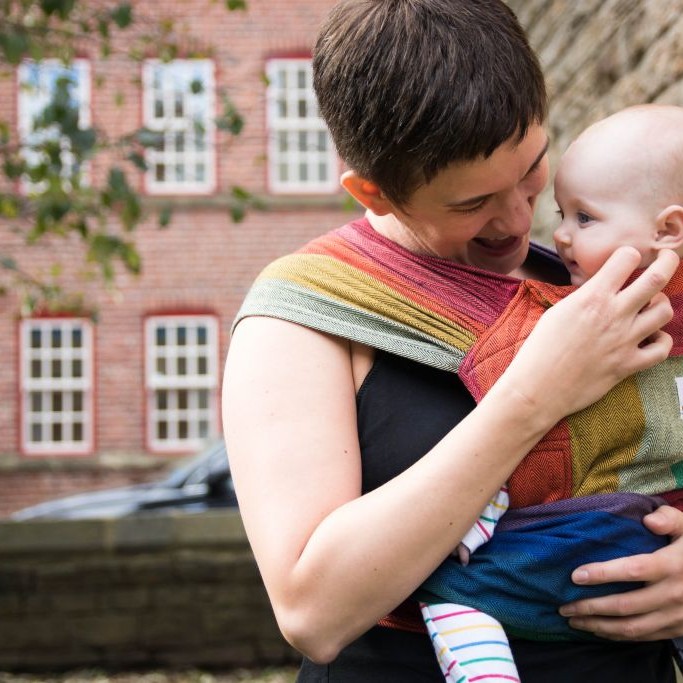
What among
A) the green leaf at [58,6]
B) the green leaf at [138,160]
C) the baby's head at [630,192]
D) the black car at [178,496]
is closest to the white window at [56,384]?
the black car at [178,496]

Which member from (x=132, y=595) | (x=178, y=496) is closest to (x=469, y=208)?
(x=132, y=595)

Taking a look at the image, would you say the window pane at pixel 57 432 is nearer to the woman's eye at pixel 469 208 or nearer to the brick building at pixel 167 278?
the brick building at pixel 167 278

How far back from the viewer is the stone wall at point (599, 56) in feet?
12.6

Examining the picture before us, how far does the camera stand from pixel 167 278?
14930mm

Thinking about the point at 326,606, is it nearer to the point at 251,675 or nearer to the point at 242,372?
the point at 242,372

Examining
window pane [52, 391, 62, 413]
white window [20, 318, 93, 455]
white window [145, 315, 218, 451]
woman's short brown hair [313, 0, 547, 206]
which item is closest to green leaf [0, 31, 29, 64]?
woman's short brown hair [313, 0, 547, 206]

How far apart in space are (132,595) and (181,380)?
8674mm

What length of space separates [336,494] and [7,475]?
1436 cm

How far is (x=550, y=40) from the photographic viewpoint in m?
5.53

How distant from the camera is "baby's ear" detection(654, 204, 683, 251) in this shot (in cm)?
161

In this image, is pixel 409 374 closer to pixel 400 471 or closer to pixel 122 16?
pixel 400 471

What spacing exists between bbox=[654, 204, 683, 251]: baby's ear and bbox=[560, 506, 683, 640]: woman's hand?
0.41 metres

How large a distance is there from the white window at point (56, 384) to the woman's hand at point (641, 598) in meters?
14.2

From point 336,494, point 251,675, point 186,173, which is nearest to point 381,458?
point 336,494
